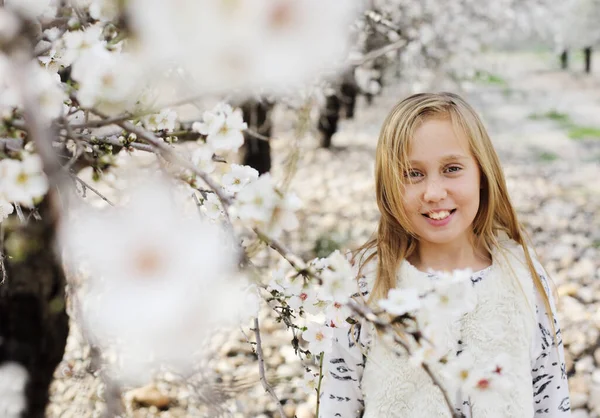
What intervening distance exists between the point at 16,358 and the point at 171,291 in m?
1.29

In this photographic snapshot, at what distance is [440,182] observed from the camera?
3.57 feet

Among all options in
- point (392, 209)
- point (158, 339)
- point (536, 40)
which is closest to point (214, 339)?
point (392, 209)

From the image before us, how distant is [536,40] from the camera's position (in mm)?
16156

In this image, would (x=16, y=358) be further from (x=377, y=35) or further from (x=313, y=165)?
(x=313, y=165)

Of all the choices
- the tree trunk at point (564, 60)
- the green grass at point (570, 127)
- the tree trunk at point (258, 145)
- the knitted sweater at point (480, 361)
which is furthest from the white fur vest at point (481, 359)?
the tree trunk at point (564, 60)

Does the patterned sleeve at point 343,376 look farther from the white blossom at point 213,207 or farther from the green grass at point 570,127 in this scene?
the green grass at point 570,127

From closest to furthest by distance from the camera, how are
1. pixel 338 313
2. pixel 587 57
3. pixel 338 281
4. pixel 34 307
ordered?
1. pixel 338 281
2. pixel 338 313
3. pixel 34 307
4. pixel 587 57

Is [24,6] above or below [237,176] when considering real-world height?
above

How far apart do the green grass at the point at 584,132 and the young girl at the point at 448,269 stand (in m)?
6.22

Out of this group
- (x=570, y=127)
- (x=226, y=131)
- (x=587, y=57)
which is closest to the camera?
(x=226, y=131)

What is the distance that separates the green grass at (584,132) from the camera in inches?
267

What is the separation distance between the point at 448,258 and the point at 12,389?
1198 mm

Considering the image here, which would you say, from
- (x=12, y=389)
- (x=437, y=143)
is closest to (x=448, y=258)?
(x=437, y=143)

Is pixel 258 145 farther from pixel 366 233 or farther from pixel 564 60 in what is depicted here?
pixel 564 60
